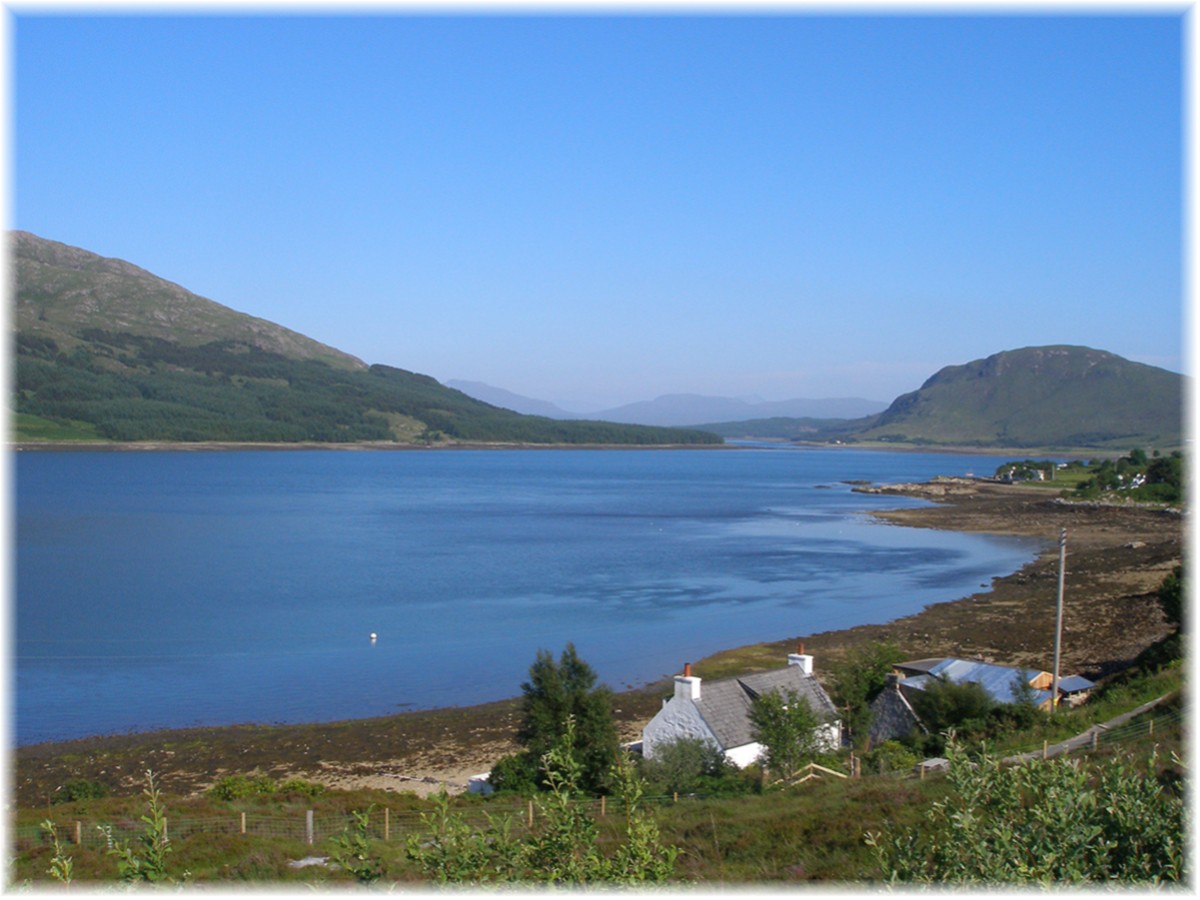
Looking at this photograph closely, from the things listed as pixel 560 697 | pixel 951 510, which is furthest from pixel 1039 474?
pixel 560 697

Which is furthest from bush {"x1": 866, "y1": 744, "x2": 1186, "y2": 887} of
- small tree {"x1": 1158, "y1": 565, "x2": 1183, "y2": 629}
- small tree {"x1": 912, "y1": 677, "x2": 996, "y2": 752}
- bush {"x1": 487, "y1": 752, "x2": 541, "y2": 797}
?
small tree {"x1": 1158, "y1": 565, "x2": 1183, "y2": 629}

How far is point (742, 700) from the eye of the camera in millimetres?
→ 15617

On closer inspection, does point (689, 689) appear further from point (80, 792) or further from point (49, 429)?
point (49, 429)

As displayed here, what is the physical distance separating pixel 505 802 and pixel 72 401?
156 m

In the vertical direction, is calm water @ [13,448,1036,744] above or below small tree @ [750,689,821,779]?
below

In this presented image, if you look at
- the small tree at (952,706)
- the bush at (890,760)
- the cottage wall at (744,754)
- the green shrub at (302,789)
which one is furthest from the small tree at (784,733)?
the green shrub at (302,789)

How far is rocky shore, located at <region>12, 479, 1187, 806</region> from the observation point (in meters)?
17.9

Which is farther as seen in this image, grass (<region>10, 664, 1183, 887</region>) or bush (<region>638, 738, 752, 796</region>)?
bush (<region>638, 738, 752, 796</region>)

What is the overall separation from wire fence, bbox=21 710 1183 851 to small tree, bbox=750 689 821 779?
686 mm

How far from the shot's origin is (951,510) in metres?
75.1

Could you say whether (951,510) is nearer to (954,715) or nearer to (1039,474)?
(1039,474)

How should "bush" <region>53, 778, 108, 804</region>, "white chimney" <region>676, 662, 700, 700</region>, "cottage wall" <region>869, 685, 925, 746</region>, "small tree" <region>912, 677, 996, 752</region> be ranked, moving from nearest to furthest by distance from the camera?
"white chimney" <region>676, 662, 700, 700</region> < "small tree" <region>912, 677, 996, 752</region> < "bush" <region>53, 778, 108, 804</region> < "cottage wall" <region>869, 685, 925, 746</region>

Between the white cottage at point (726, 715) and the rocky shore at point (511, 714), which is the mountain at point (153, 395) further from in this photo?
the white cottage at point (726, 715)

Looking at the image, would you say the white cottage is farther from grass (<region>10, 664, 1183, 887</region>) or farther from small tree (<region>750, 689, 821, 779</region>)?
grass (<region>10, 664, 1183, 887</region>)
